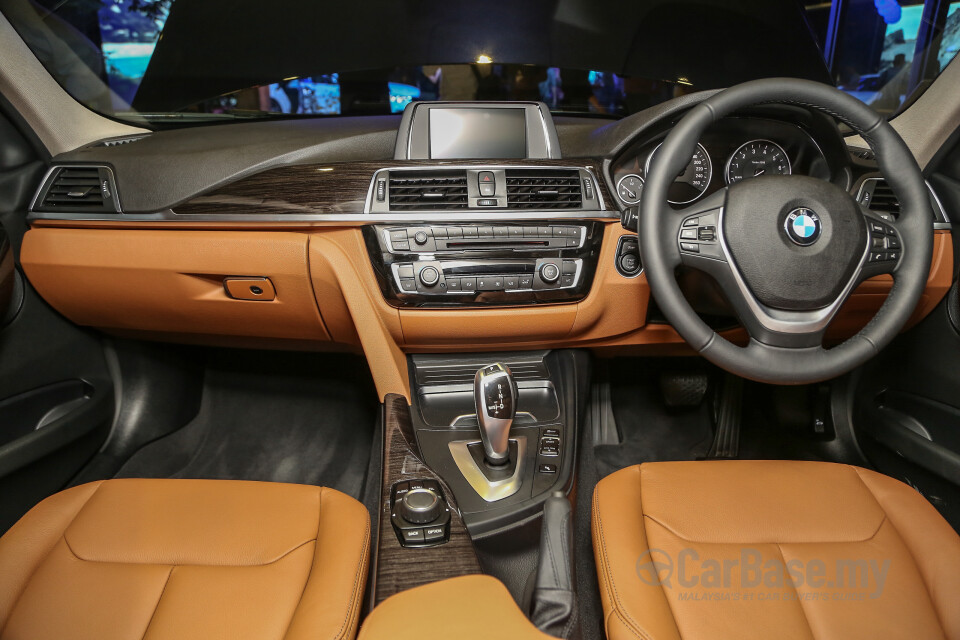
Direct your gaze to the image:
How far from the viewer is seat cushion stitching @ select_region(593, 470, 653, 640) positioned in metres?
0.89


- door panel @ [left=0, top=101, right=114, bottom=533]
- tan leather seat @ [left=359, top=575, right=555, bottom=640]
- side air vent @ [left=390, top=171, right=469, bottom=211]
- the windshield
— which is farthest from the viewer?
the windshield

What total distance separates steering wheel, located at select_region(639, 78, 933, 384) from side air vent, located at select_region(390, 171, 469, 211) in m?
0.43

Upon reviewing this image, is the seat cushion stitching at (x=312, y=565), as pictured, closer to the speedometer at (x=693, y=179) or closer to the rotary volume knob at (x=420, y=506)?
the rotary volume knob at (x=420, y=506)

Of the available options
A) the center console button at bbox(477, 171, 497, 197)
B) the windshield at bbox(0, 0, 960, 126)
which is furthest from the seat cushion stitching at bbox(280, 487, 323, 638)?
the windshield at bbox(0, 0, 960, 126)

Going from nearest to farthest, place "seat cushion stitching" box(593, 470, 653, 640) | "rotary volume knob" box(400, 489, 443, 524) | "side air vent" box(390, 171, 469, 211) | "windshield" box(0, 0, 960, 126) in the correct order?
"seat cushion stitching" box(593, 470, 653, 640)
"rotary volume knob" box(400, 489, 443, 524)
"side air vent" box(390, 171, 469, 211)
"windshield" box(0, 0, 960, 126)

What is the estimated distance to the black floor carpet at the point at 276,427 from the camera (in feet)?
6.42

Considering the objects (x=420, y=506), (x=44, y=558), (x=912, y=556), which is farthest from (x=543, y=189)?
(x=44, y=558)

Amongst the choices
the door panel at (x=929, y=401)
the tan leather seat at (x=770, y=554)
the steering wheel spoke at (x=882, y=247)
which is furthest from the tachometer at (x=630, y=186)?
the door panel at (x=929, y=401)

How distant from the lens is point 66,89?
174cm

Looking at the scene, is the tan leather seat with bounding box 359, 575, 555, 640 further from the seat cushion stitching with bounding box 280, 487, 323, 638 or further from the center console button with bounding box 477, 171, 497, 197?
the center console button with bounding box 477, 171, 497, 197

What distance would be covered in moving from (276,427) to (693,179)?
1.56m

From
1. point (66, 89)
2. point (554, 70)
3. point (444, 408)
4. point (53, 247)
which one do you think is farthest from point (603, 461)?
point (66, 89)

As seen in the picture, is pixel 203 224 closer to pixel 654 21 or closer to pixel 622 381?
pixel 622 381

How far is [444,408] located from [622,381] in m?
0.84
